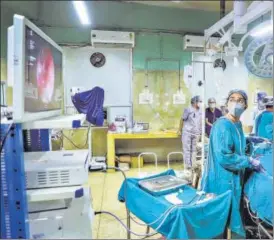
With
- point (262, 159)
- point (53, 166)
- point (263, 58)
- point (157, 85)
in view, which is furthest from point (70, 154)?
point (157, 85)

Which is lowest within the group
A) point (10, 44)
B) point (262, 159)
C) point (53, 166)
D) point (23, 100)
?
point (262, 159)

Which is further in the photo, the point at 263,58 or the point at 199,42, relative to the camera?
the point at 199,42

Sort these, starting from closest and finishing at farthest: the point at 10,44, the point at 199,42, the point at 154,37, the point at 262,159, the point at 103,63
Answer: the point at 10,44 → the point at 262,159 → the point at 103,63 → the point at 199,42 → the point at 154,37

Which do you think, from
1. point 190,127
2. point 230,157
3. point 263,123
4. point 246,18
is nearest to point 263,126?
point 263,123

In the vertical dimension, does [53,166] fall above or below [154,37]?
below

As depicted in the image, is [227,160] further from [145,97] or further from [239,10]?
[145,97]

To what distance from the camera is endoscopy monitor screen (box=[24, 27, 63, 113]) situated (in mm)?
782

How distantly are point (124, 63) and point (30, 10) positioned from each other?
230 centimetres

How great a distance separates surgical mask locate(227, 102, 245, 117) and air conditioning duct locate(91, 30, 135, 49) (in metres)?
1.69

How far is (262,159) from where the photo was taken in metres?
1.67

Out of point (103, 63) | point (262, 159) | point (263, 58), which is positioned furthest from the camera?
point (103, 63)

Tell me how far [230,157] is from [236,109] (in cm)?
33

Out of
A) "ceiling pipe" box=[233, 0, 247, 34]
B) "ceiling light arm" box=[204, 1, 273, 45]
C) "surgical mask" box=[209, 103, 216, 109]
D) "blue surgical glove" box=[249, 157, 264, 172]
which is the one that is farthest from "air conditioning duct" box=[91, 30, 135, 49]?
"blue surgical glove" box=[249, 157, 264, 172]

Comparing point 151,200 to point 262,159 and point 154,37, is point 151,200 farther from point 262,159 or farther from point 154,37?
point 154,37
